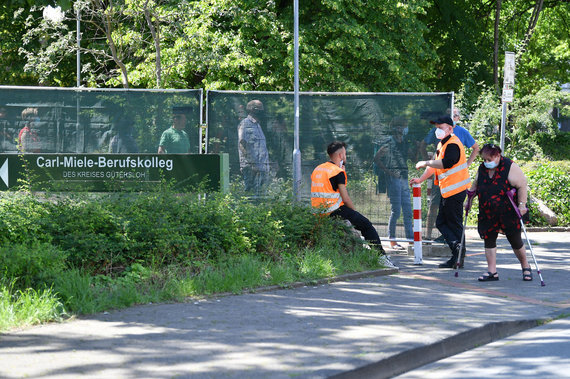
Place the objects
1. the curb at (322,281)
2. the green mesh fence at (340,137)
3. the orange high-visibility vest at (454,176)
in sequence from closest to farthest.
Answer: the curb at (322,281), the orange high-visibility vest at (454,176), the green mesh fence at (340,137)

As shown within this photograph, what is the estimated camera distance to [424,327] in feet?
23.5

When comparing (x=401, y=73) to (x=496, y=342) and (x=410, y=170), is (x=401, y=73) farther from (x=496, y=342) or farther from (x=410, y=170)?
(x=496, y=342)

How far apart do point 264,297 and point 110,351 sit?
2643mm

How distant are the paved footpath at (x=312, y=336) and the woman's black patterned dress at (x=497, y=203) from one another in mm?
953

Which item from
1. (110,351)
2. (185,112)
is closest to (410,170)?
(185,112)

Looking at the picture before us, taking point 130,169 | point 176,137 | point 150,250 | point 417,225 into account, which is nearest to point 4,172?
point 130,169

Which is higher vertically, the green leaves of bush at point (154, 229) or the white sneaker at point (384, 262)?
the green leaves of bush at point (154, 229)

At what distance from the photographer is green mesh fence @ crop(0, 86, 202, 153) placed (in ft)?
41.1

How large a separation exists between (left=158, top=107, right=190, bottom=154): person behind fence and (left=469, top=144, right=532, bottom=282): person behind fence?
4.79 metres

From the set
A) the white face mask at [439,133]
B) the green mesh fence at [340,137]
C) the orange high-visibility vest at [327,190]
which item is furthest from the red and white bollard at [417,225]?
the orange high-visibility vest at [327,190]

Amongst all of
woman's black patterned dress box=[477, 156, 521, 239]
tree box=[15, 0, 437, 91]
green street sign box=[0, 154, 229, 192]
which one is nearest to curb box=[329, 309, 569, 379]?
woman's black patterned dress box=[477, 156, 521, 239]

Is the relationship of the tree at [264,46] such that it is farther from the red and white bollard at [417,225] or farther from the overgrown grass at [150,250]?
the overgrown grass at [150,250]

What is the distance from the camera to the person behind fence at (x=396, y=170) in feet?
41.6

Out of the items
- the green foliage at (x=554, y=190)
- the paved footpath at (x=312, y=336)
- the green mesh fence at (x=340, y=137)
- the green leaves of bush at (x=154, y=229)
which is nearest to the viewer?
the paved footpath at (x=312, y=336)
